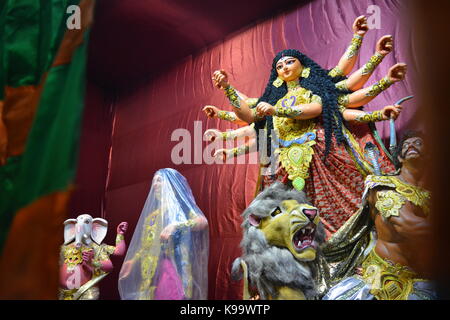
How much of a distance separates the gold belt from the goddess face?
1189 millimetres

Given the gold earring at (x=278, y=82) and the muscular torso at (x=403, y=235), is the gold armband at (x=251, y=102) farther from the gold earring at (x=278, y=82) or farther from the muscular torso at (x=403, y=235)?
the muscular torso at (x=403, y=235)

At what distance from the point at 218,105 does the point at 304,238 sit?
1.96m

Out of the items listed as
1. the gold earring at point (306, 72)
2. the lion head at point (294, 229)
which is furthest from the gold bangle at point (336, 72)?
the lion head at point (294, 229)

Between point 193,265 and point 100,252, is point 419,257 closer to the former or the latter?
point 193,265

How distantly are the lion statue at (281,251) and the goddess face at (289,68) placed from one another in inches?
36.4

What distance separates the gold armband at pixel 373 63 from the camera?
267cm

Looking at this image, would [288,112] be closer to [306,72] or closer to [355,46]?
[306,72]

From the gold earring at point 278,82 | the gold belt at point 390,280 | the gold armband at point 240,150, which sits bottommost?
the gold belt at point 390,280

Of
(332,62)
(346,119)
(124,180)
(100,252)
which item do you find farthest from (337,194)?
(124,180)

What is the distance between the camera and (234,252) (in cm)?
344

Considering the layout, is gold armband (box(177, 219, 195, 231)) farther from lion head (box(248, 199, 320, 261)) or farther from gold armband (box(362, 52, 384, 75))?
gold armband (box(362, 52, 384, 75))

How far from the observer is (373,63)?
106 inches

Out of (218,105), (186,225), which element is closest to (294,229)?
(186,225)
